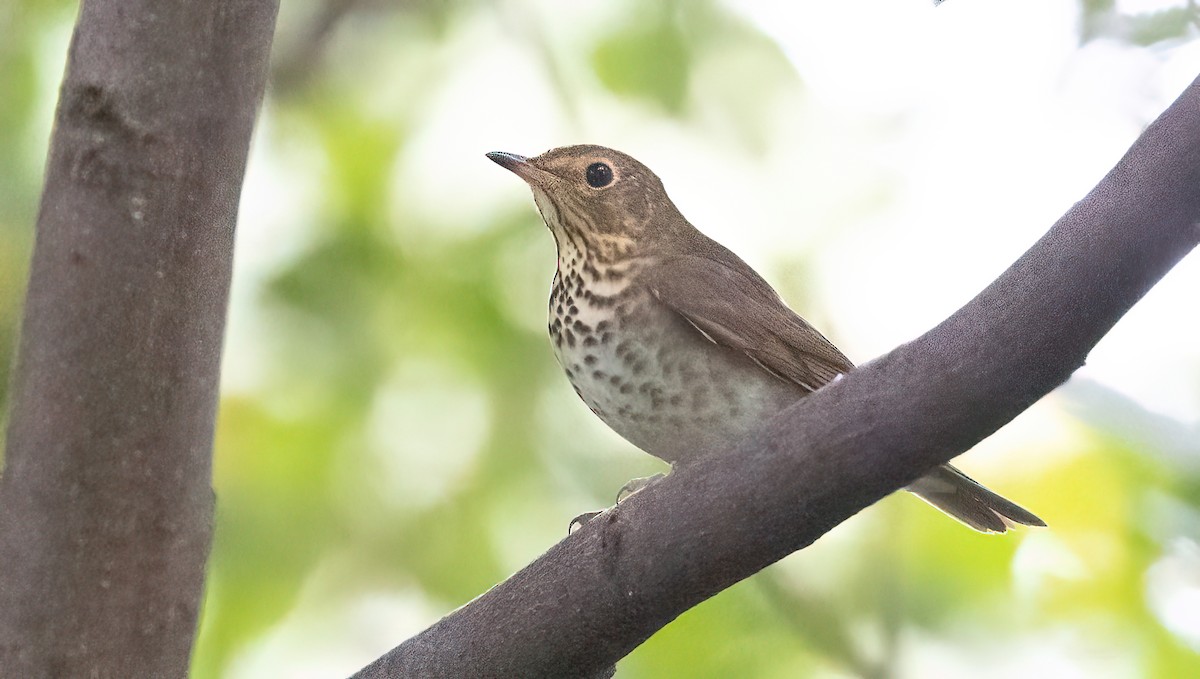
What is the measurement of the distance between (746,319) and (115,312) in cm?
115

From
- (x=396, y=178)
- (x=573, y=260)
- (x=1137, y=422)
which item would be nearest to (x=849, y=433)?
(x=573, y=260)

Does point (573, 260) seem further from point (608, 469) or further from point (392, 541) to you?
point (392, 541)

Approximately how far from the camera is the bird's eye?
2734mm

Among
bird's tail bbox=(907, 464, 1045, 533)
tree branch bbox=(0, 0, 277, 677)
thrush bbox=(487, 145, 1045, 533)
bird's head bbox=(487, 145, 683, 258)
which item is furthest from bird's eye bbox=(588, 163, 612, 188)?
tree branch bbox=(0, 0, 277, 677)

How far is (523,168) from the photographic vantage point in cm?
271

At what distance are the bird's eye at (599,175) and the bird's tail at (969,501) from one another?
97cm

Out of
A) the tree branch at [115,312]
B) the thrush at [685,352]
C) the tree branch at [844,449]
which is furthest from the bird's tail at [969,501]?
the tree branch at [115,312]

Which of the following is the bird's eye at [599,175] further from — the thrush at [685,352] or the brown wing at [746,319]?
the brown wing at [746,319]

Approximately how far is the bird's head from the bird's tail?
2.61 ft

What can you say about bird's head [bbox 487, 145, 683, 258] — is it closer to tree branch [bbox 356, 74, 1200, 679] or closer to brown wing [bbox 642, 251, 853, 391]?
brown wing [bbox 642, 251, 853, 391]

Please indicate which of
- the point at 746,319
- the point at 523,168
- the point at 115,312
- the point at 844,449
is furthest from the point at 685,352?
the point at 115,312

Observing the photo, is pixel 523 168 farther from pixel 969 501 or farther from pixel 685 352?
pixel 969 501

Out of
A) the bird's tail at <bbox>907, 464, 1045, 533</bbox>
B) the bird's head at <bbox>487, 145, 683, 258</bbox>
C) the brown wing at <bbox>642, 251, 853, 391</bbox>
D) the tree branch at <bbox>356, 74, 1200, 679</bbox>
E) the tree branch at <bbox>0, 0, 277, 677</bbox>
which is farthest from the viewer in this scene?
the bird's head at <bbox>487, 145, 683, 258</bbox>

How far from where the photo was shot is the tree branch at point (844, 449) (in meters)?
1.29
